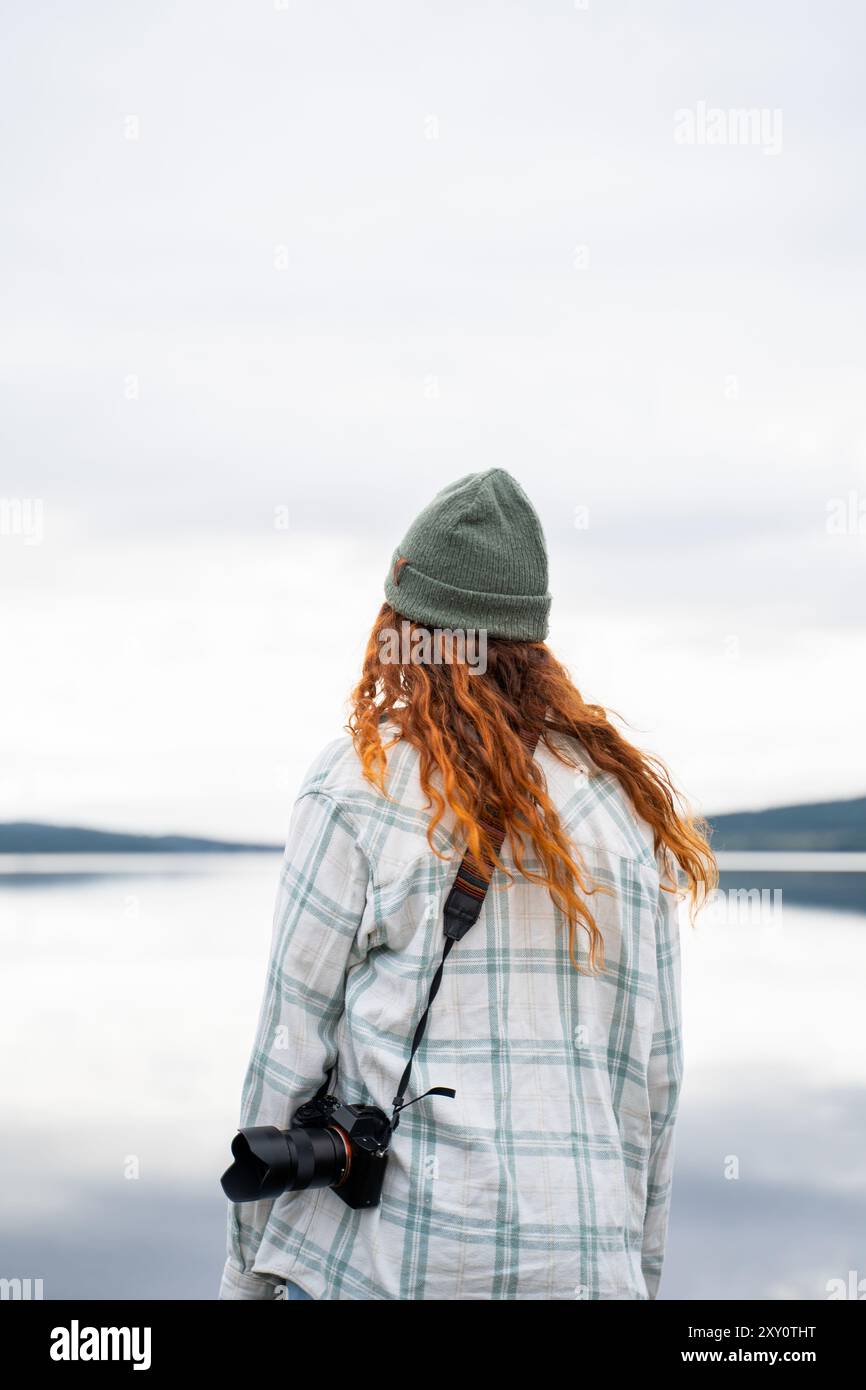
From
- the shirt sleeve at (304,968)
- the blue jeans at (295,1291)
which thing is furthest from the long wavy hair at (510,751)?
the blue jeans at (295,1291)

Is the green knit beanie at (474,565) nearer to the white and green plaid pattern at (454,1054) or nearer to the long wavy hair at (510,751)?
the long wavy hair at (510,751)

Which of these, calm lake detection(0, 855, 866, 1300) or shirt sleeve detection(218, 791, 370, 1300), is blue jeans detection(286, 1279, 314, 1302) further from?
calm lake detection(0, 855, 866, 1300)

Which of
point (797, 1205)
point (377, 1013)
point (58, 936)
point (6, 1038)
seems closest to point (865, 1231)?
point (797, 1205)

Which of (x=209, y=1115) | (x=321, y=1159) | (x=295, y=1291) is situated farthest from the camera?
(x=209, y=1115)

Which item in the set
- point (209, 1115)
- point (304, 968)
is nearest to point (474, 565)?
point (304, 968)

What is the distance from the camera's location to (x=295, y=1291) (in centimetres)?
153

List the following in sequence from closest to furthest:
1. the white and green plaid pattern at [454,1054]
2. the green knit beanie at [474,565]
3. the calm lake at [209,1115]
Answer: the white and green plaid pattern at [454,1054], the green knit beanie at [474,565], the calm lake at [209,1115]

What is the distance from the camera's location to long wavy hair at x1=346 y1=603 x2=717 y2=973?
1.51 metres

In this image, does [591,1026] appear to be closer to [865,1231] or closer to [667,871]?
[667,871]

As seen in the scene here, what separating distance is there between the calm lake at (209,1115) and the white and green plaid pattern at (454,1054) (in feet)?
7.56

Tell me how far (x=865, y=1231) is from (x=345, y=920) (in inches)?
135

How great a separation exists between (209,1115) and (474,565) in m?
4.14

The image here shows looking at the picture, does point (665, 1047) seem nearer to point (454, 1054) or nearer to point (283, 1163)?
point (454, 1054)

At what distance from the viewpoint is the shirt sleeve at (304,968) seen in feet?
4.95
